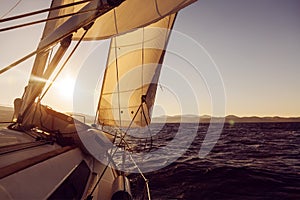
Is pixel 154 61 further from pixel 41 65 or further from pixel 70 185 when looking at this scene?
pixel 70 185

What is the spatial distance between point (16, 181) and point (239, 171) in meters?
11.7

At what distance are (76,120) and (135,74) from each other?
12.0 ft

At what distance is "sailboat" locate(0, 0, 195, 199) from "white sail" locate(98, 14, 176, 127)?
0.04 m

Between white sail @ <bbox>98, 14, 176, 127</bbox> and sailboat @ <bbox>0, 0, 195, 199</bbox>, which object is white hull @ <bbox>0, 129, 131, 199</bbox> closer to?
sailboat @ <bbox>0, 0, 195, 199</bbox>

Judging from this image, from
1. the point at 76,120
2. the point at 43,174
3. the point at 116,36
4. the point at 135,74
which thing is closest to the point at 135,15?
the point at 116,36

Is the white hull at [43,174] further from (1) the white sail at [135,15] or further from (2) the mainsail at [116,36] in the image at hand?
(1) the white sail at [135,15]

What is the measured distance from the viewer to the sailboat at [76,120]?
281 centimetres

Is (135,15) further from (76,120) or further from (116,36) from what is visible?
(76,120)

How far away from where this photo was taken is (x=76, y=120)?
21.5ft

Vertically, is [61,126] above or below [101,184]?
above

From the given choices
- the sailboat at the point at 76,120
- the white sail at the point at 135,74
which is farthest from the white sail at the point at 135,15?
the white sail at the point at 135,74

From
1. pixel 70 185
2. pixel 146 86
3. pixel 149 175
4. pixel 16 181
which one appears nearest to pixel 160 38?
pixel 146 86

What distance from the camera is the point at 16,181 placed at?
90.4 inches

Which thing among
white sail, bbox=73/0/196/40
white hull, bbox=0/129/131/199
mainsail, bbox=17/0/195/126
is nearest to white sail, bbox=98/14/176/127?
mainsail, bbox=17/0/195/126
